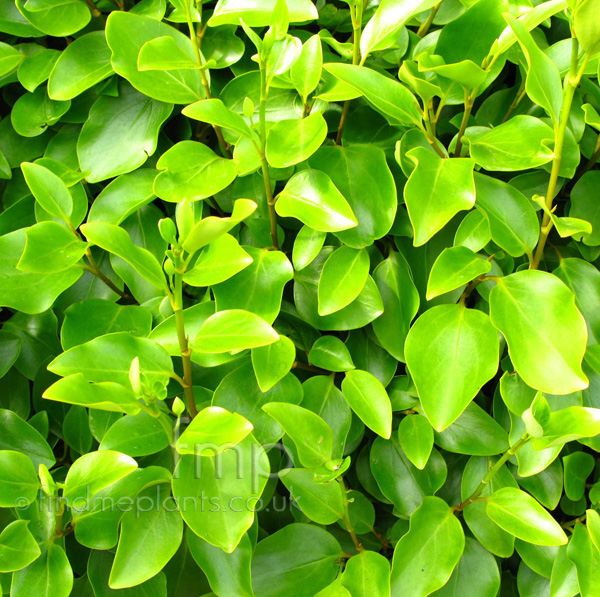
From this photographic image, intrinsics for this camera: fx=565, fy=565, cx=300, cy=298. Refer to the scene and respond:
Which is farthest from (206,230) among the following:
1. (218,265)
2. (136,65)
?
(136,65)

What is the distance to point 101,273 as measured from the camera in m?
0.63

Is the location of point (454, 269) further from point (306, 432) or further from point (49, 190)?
point (49, 190)

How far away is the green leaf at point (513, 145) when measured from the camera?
526 millimetres

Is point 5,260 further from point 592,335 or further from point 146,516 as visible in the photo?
point 592,335

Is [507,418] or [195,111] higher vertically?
[195,111]

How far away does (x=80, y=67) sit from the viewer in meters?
0.65

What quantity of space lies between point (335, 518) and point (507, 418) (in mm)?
209

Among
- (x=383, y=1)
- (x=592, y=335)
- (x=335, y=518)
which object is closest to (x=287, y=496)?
(x=335, y=518)

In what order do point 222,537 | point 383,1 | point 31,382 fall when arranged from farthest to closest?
point 31,382, point 383,1, point 222,537

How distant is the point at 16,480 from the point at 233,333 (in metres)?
0.26

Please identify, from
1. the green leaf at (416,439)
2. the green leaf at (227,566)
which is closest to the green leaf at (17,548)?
the green leaf at (227,566)

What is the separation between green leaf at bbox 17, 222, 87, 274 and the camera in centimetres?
53

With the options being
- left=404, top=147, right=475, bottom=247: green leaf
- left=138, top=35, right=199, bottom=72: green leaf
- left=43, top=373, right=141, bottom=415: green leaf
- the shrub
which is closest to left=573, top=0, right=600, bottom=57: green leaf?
the shrub

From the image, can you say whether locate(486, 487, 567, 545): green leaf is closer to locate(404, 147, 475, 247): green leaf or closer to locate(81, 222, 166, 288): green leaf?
locate(404, 147, 475, 247): green leaf
